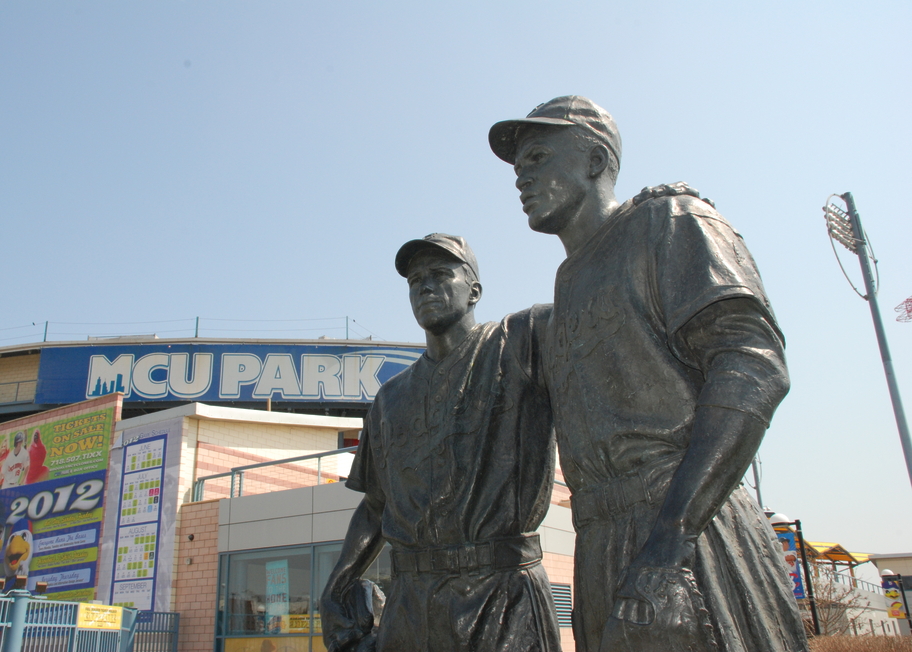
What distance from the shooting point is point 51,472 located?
18.7m

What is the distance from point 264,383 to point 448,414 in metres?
22.7

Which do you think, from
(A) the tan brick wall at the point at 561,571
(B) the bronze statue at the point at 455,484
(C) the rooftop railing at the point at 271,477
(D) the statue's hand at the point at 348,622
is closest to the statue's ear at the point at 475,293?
(B) the bronze statue at the point at 455,484

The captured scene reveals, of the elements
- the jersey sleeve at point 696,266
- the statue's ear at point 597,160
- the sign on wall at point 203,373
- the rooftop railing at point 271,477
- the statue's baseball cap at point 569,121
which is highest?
the sign on wall at point 203,373

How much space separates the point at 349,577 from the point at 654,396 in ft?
5.05

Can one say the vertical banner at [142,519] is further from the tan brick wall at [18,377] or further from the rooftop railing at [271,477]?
the tan brick wall at [18,377]

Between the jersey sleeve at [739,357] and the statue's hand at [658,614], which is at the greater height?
the jersey sleeve at [739,357]

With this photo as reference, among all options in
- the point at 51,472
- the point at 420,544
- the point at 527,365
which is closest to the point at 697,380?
the point at 527,365

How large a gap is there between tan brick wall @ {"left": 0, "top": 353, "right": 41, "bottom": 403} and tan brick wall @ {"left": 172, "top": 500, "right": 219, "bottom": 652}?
12943mm

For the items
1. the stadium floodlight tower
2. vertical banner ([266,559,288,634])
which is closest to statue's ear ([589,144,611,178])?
the stadium floodlight tower

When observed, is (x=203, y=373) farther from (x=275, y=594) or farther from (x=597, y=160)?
(x=597, y=160)

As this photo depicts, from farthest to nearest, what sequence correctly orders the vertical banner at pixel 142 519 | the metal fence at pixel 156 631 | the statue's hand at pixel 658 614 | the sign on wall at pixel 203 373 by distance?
the sign on wall at pixel 203 373 → the vertical banner at pixel 142 519 → the metal fence at pixel 156 631 → the statue's hand at pixel 658 614

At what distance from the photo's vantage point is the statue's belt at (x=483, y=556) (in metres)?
2.49

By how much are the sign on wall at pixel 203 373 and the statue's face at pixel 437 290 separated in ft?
71.4

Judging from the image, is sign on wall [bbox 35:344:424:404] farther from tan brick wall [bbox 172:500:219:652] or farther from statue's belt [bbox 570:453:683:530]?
statue's belt [bbox 570:453:683:530]
